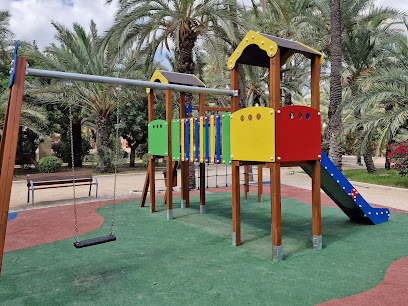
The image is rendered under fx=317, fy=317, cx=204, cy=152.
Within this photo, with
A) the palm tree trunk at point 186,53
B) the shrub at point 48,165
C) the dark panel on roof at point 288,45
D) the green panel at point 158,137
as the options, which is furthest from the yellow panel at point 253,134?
the shrub at point 48,165

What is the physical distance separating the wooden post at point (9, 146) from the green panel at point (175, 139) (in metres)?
3.83

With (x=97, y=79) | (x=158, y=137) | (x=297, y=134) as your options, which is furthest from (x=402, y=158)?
(x=97, y=79)

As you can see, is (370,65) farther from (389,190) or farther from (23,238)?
(23,238)

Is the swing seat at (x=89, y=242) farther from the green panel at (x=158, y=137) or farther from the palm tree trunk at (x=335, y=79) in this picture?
the palm tree trunk at (x=335, y=79)

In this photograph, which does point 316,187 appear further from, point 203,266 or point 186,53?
point 186,53

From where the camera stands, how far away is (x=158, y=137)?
762 cm

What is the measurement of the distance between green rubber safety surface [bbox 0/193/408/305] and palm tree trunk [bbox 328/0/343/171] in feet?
A: 23.6

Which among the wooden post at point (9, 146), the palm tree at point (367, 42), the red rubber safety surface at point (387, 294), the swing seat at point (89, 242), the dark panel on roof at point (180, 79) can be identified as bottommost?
the red rubber safety surface at point (387, 294)

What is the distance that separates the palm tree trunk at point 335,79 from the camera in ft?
42.7

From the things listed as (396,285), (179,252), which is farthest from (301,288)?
(179,252)

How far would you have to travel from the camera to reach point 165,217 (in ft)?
23.9

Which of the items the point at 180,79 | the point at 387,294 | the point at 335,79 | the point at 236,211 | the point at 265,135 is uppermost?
the point at 335,79

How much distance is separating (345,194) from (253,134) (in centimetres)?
249

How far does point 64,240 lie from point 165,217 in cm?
235
